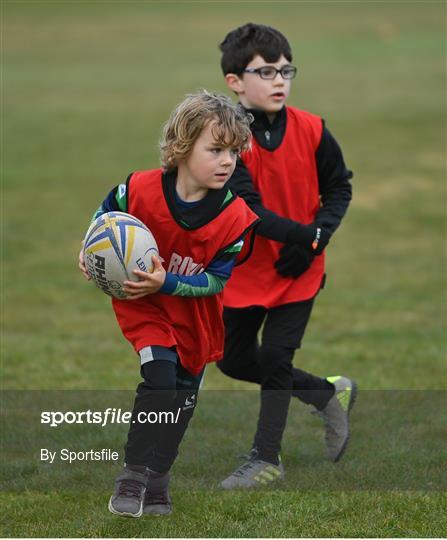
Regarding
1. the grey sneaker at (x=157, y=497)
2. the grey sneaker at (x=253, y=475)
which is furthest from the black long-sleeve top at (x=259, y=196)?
the grey sneaker at (x=157, y=497)

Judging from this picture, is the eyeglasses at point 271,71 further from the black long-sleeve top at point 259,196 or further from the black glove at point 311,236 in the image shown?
the black glove at point 311,236

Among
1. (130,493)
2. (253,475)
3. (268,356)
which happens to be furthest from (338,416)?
(130,493)

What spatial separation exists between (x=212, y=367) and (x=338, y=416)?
2.97 metres

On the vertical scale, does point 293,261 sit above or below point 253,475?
above

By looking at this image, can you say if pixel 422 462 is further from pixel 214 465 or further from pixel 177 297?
pixel 177 297

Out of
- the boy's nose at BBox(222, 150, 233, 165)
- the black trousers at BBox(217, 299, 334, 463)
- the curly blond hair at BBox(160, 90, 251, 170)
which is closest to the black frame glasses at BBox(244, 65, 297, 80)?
the curly blond hair at BBox(160, 90, 251, 170)

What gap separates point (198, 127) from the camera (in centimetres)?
517

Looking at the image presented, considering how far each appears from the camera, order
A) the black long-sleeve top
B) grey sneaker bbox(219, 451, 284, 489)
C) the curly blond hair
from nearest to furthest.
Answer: the curly blond hair
grey sneaker bbox(219, 451, 284, 489)
the black long-sleeve top

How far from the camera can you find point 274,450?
6023 millimetres

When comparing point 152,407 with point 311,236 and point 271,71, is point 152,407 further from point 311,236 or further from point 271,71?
point 271,71

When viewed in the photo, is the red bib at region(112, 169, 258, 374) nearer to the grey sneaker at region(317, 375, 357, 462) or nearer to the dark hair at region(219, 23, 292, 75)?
the dark hair at region(219, 23, 292, 75)

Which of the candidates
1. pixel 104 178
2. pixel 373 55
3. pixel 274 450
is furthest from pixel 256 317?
pixel 373 55

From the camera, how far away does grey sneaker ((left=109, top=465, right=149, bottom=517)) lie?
194 inches

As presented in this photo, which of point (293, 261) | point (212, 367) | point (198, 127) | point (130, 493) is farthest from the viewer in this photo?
point (212, 367)
